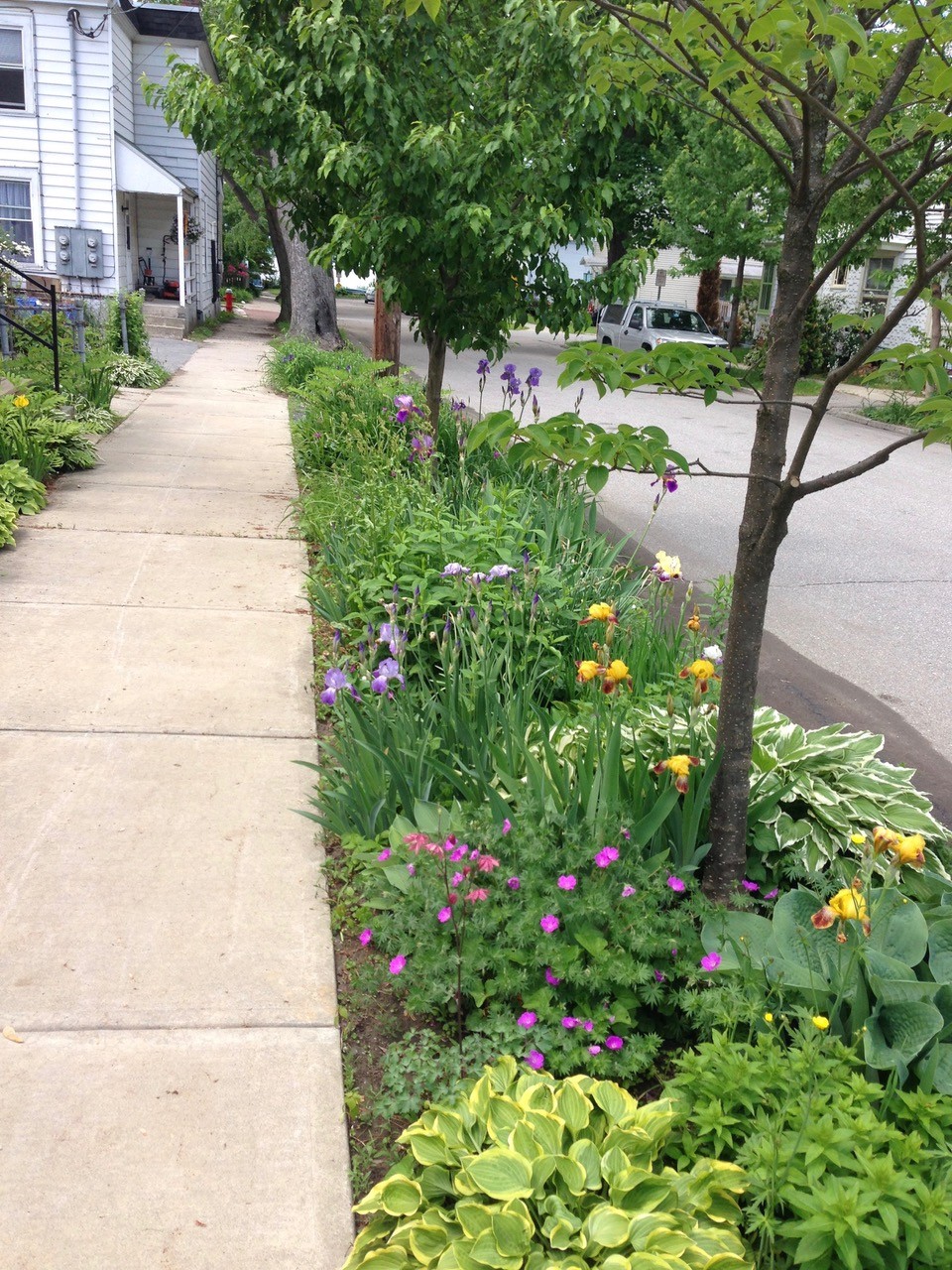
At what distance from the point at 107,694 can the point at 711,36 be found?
3521 millimetres

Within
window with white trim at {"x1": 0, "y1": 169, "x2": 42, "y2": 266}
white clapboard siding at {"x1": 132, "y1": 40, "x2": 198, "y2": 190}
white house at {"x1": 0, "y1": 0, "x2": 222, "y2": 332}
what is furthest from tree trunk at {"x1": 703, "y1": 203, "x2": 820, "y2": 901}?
white clapboard siding at {"x1": 132, "y1": 40, "x2": 198, "y2": 190}

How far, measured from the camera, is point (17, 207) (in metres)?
21.6

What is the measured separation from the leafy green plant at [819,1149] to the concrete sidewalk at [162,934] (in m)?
0.81

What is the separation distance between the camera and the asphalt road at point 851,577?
559 cm

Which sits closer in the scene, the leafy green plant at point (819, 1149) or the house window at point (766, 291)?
Answer: the leafy green plant at point (819, 1149)

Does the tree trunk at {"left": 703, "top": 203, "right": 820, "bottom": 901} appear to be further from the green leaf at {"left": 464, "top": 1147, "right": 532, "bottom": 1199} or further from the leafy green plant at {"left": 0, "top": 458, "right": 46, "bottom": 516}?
the leafy green plant at {"left": 0, "top": 458, "right": 46, "bottom": 516}

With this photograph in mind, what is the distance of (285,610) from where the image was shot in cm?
626

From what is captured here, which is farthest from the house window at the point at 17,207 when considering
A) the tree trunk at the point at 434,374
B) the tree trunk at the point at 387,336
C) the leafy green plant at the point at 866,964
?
the leafy green plant at the point at 866,964

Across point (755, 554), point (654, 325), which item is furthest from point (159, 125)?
point (755, 554)

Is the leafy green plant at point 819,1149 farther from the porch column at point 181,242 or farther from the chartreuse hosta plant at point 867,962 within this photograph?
the porch column at point 181,242

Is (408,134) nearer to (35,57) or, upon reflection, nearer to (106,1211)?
(106,1211)

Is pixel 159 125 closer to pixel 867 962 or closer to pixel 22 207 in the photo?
pixel 22 207

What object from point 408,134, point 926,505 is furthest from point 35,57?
point 926,505

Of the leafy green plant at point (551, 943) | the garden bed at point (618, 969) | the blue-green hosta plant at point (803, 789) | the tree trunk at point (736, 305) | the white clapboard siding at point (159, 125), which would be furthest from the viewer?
the tree trunk at point (736, 305)
